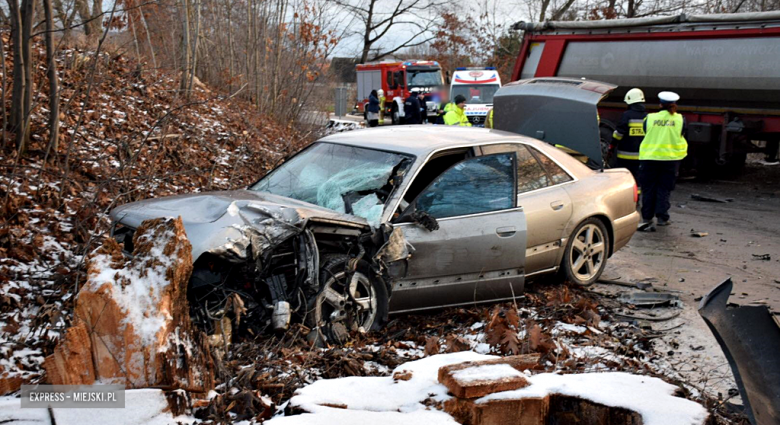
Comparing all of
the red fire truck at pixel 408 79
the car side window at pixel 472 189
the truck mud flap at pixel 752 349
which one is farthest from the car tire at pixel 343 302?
the red fire truck at pixel 408 79

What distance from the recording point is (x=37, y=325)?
4.23 meters

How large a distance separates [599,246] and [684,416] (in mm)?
3333

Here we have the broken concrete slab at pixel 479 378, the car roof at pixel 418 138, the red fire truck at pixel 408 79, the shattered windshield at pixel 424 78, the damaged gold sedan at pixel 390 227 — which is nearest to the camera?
the broken concrete slab at pixel 479 378

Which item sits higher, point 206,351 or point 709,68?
point 709,68

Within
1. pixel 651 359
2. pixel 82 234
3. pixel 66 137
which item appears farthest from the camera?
pixel 66 137

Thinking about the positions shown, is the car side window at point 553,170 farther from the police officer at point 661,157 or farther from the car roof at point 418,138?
the police officer at point 661,157

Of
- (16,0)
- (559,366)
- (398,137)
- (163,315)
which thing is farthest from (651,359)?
(16,0)

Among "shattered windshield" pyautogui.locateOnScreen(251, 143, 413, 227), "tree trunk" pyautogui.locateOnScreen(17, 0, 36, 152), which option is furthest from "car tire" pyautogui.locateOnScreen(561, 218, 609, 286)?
"tree trunk" pyautogui.locateOnScreen(17, 0, 36, 152)

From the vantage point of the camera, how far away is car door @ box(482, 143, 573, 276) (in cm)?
563

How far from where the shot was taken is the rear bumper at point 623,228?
21.3 ft

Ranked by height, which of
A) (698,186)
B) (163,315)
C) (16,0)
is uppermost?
(16,0)

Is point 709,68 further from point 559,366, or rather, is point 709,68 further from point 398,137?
point 559,366

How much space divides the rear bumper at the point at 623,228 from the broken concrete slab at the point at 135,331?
4.31 metres

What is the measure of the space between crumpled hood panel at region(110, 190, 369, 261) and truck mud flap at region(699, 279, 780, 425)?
2397 mm
